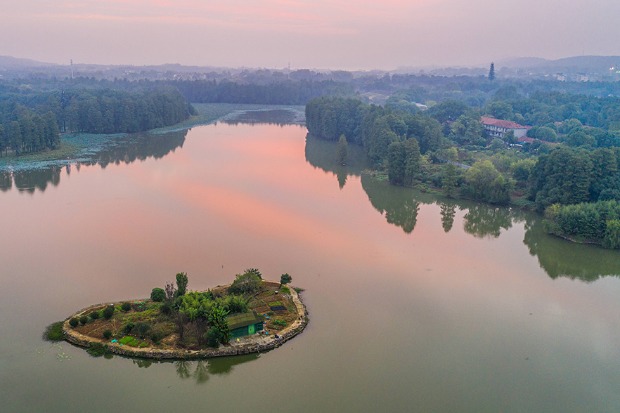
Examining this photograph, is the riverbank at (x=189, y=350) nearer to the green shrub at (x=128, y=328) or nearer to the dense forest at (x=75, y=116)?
the green shrub at (x=128, y=328)

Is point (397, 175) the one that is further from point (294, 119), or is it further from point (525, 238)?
point (294, 119)

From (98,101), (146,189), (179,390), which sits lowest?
(179,390)

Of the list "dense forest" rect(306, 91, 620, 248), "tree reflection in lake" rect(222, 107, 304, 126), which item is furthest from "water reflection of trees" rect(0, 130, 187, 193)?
"dense forest" rect(306, 91, 620, 248)

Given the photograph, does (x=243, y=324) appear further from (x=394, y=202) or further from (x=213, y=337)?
(x=394, y=202)

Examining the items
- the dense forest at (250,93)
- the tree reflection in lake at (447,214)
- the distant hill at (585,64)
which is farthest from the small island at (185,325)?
the distant hill at (585,64)

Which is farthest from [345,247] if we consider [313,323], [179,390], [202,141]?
[202,141]

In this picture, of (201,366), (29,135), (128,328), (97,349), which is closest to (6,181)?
(29,135)

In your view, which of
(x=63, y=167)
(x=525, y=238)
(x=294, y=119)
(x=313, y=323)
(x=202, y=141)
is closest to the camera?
(x=313, y=323)
